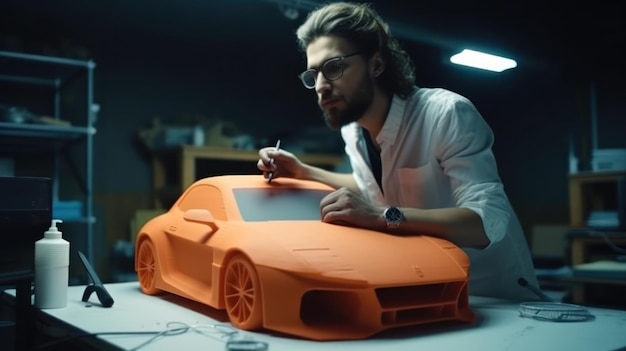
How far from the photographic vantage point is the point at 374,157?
1449 mm

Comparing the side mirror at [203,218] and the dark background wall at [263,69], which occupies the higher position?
the dark background wall at [263,69]

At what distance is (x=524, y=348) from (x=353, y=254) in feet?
0.86

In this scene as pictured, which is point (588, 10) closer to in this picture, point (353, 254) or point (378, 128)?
point (378, 128)

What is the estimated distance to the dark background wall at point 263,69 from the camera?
230 cm

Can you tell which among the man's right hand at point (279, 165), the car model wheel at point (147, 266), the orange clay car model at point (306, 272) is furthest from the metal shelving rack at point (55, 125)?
the orange clay car model at point (306, 272)

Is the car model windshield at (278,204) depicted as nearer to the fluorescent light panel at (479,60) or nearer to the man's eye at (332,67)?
the man's eye at (332,67)

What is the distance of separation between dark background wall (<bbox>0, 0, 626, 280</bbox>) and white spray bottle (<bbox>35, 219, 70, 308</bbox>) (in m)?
1.23

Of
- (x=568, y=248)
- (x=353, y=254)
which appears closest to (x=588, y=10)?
(x=568, y=248)

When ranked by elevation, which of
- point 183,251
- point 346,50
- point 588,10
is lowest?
point 183,251

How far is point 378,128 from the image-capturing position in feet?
4.38

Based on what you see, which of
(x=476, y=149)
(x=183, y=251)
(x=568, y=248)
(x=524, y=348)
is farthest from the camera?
(x=568, y=248)

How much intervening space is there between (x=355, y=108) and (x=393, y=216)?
34cm

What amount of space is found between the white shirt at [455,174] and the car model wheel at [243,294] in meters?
0.48

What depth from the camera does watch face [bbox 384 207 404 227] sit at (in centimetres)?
99
